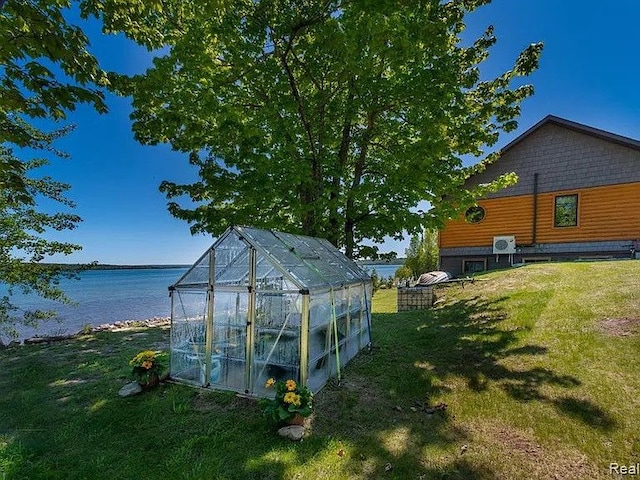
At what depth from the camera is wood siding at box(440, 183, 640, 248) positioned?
54.6 ft

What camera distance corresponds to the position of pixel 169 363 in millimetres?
7645

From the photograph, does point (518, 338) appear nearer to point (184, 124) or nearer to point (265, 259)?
point (265, 259)

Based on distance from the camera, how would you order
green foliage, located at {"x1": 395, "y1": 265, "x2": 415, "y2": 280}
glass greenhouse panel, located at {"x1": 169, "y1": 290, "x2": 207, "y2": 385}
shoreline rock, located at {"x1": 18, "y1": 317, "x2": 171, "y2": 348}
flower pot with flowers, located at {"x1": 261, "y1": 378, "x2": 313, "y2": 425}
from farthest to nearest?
1. green foliage, located at {"x1": 395, "y1": 265, "x2": 415, "y2": 280}
2. shoreline rock, located at {"x1": 18, "y1": 317, "x2": 171, "y2": 348}
3. glass greenhouse panel, located at {"x1": 169, "y1": 290, "x2": 207, "y2": 385}
4. flower pot with flowers, located at {"x1": 261, "y1": 378, "x2": 313, "y2": 425}

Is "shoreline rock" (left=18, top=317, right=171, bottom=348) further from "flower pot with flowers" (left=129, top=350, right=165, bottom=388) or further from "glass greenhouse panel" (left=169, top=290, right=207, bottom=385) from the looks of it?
"glass greenhouse panel" (left=169, top=290, right=207, bottom=385)

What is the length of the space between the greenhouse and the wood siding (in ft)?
51.5

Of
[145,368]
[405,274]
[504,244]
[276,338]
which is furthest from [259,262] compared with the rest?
[405,274]

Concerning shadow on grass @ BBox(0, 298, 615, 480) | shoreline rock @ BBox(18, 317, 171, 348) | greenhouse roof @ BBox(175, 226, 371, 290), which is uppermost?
greenhouse roof @ BBox(175, 226, 371, 290)

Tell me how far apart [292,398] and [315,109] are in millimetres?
9278

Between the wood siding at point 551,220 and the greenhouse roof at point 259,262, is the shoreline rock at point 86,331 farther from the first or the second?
the wood siding at point 551,220

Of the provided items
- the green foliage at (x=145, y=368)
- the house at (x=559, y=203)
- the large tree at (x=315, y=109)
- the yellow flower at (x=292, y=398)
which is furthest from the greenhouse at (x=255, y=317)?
the house at (x=559, y=203)

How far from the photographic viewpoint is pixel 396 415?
233 inches

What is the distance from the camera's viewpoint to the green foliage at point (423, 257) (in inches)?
1066

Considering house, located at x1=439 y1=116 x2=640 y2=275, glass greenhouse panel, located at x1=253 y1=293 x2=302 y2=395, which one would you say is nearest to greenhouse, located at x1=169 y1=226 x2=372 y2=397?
glass greenhouse panel, located at x1=253 y1=293 x2=302 y2=395

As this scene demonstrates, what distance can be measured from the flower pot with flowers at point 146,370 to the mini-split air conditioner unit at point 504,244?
60.9 ft
